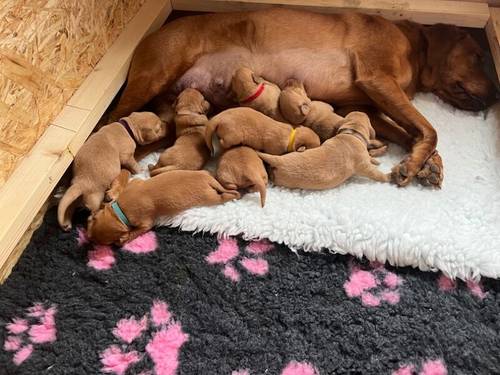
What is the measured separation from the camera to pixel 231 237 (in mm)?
2008

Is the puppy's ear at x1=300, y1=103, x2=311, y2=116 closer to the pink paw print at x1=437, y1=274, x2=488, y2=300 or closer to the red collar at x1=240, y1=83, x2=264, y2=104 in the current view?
the red collar at x1=240, y1=83, x2=264, y2=104

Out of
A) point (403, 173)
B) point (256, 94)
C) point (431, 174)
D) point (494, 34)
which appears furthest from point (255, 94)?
point (494, 34)

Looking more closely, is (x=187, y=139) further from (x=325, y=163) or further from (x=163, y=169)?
(x=325, y=163)

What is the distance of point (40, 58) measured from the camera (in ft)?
6.51

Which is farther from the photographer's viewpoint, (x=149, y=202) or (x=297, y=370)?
(x=149, y=202)

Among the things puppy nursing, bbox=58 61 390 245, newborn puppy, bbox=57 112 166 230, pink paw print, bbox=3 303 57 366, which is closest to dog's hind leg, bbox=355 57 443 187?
puppy nursing, bbox=58 61 390 245

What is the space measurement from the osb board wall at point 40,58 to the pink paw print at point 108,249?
1.17ft

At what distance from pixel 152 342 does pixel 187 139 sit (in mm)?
809

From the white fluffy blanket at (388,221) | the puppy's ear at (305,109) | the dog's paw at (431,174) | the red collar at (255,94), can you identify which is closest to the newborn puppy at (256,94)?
the red collar at (255,94)

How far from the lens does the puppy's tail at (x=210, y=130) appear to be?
201cm

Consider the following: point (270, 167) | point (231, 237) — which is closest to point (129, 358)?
point (231, 237)

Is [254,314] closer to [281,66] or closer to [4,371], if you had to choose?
[4,371]

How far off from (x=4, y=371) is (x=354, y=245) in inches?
48.2

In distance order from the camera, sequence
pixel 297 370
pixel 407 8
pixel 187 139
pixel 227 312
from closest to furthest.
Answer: pixel 297 370 < pixel 227 312 < pixel 187 139 < pixel 407 8
